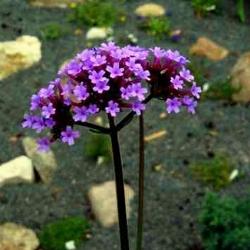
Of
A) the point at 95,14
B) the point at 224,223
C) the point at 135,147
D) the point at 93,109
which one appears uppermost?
the point at 93,109

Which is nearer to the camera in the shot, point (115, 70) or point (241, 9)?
point (115, 70)

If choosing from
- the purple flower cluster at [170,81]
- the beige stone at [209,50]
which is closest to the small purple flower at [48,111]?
the purple flower cluster at [170,81]

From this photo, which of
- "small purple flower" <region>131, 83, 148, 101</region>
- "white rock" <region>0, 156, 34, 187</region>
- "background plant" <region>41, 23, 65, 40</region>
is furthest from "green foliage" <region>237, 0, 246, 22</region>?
"small purple flower" <region>131, 83, 148, 101</region>

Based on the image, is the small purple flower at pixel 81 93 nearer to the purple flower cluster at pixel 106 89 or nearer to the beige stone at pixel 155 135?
the purple flower cluster at pixel 106 89

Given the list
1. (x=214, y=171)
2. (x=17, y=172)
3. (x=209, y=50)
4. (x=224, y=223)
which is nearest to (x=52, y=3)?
(x=209, y=50)

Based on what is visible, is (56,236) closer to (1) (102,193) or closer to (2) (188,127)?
(1) (102,193)

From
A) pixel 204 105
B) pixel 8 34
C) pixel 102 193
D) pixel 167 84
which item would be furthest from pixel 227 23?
pixel 167 84

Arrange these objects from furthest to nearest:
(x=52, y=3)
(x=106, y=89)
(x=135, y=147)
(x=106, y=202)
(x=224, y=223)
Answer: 1. (x=52, y=3)
2. (x=135, y=147)
3. (x=106, y=202)
4. (x=224, y=223)
5. (x=106, y=89)

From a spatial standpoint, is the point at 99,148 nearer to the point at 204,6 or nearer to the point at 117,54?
the point at 204,6

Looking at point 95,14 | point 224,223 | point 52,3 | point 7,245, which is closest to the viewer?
point 224,223
